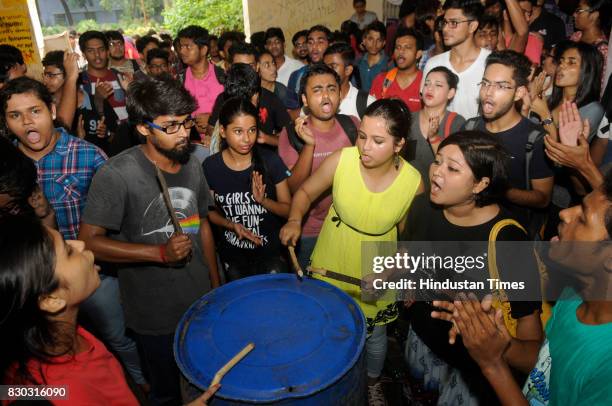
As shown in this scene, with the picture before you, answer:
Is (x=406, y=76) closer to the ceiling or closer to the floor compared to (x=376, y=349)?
closer to the ceiling

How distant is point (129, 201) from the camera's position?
2533 mm

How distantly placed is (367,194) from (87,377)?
1963 mm

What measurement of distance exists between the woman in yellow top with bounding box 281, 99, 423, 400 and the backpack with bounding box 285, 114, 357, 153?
75 centimetres

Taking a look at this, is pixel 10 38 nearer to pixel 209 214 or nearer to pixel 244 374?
pixel 209 214

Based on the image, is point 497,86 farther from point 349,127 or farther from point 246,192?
point 246,192

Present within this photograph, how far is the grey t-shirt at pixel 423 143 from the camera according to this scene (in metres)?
3.78

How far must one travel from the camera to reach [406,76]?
16.6 ft

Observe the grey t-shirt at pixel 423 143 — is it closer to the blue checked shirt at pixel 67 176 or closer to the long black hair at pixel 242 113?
the long black hair at pixel 242 113

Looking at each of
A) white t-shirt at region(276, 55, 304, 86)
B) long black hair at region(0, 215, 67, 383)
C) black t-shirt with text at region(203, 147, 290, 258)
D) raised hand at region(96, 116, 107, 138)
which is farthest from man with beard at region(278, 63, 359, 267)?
white t-shirt at region(276, 55, 304, 86)

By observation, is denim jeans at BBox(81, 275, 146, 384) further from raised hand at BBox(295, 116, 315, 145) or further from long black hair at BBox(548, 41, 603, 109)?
long black hair at BBox(548, 41, 603, 109)

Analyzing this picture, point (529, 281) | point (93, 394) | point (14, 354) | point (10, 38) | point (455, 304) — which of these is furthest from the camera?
point (10, 38)

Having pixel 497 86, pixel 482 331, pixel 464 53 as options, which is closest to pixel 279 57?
pixel 464 53

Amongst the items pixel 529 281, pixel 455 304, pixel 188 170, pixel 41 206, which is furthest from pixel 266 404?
pixel 41 206

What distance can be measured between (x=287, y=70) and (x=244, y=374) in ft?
19.6
